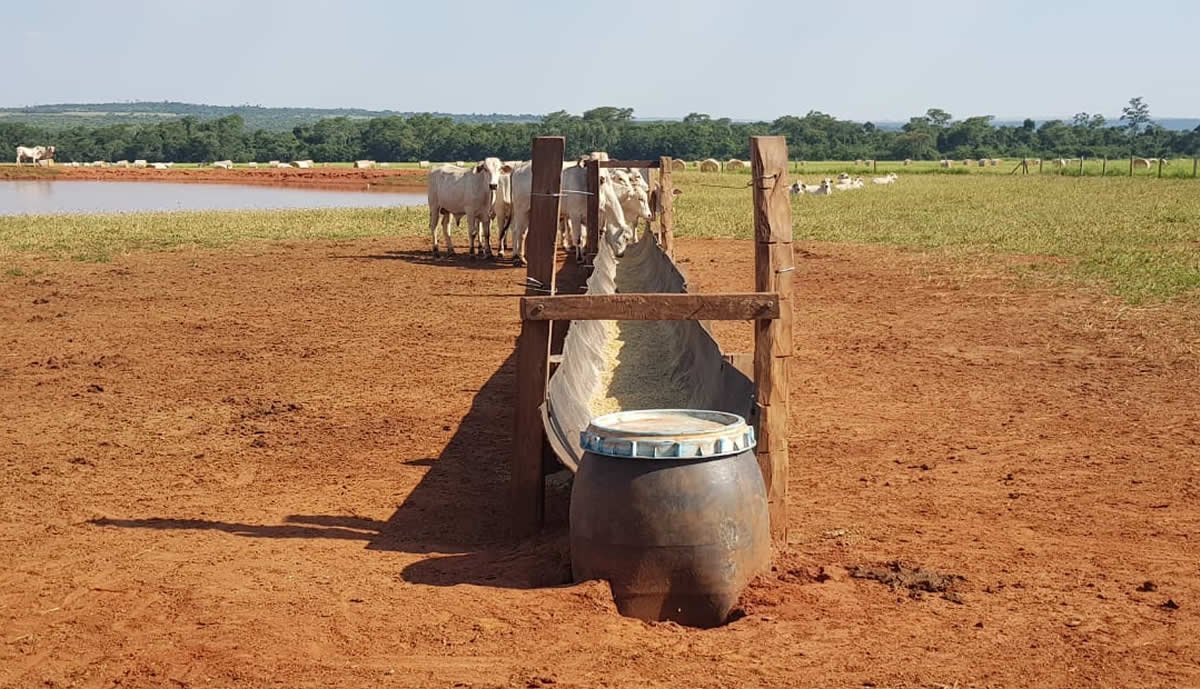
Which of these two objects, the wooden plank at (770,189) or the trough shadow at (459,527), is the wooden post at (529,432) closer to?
the trough shadow at (459,527)

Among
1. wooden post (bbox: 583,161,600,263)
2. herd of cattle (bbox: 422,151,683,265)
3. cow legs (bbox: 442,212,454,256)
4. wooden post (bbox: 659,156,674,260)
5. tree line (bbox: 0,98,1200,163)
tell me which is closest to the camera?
wooden post (bbox: 583,161,600,263)

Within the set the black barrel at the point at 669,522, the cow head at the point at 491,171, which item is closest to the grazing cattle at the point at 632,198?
the cow head at the point at 491,171

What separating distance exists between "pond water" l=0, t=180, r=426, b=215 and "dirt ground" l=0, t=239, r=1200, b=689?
27.7m

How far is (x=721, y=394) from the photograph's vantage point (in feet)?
26.9

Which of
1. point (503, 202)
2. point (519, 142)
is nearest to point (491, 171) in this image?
point (503, 202)

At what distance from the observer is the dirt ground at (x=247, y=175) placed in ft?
227

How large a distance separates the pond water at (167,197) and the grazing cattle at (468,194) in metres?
17.3

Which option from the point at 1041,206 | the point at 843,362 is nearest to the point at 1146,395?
the point at 843,362

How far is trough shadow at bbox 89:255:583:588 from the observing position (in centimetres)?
619

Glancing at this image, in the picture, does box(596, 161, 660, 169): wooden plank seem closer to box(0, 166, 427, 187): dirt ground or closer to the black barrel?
the black barrel

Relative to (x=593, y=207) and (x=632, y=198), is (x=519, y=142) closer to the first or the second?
(x=632, y=198)

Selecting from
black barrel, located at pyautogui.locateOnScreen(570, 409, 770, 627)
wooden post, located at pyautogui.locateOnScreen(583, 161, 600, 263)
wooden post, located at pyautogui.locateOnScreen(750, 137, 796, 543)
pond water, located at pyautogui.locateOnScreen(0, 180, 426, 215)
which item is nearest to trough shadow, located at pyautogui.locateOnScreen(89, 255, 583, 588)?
black barrel, located at pyautogui.locateOnScreen(570, 409, 770, 627)

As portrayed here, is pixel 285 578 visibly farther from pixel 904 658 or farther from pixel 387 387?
pixel 387 387

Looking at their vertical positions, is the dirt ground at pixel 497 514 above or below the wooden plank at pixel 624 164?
below
